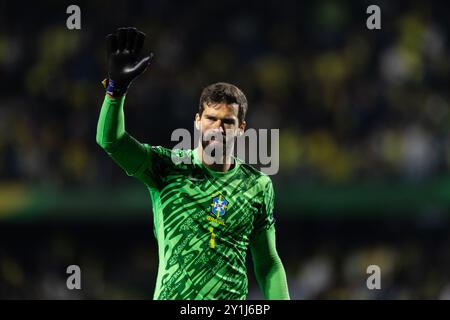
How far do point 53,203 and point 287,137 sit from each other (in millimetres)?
3013

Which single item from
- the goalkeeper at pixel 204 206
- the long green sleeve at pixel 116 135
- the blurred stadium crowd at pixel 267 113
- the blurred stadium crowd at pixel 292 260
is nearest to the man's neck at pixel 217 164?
the goalkeeper at pixel 204 206

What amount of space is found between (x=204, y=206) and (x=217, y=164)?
257 mm

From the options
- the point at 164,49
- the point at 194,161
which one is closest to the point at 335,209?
the point at 164,49

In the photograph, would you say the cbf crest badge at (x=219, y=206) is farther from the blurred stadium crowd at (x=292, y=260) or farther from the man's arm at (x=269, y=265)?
the blurred stadium crowd at (x=292, y=260)

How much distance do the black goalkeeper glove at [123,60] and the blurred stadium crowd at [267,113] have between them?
624cm

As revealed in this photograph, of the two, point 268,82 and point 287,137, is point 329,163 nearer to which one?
point 287,137

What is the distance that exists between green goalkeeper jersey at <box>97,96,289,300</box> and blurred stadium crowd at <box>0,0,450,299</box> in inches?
222

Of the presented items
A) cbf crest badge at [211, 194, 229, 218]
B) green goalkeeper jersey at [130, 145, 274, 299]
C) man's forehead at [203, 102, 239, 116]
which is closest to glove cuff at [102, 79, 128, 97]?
green goalkeeper jersey at [130, 145, 274, 299]

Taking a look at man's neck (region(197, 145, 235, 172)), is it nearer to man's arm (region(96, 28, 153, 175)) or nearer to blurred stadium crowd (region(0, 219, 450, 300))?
man's arm (region(96, 28, 153, 175))

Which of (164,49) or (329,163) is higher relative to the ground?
(164,49)

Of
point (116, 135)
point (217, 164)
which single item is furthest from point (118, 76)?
point (217, 164)

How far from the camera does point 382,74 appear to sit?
451 inches

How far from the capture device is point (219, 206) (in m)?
4.59

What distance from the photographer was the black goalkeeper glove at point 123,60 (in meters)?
4.17
